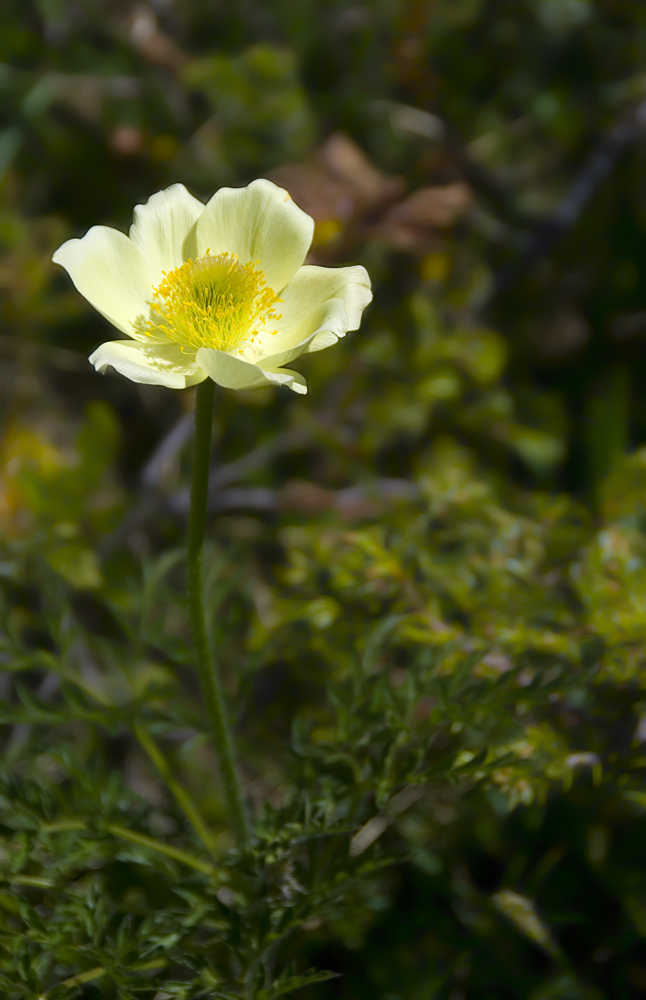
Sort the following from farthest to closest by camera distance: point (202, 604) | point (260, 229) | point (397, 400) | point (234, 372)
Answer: point (397, 400) → point (260, 229) → point (202, 604) → point (234, 372)

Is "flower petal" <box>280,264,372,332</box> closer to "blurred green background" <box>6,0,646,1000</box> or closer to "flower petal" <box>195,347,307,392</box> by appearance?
"flower petal" <box>195,347,307,392</box>

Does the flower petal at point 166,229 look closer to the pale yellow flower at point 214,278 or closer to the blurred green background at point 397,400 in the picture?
the pale yellow flower at point 214,278

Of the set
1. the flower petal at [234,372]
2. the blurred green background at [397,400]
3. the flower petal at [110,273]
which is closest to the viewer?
the flower petal at [234,372]

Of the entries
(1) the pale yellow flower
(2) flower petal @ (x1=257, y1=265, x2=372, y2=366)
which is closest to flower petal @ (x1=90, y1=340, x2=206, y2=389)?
(1) the pale yellow flower

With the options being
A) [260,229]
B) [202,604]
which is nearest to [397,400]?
[260,229]

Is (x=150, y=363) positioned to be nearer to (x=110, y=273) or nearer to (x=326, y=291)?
(x=110, y=273)

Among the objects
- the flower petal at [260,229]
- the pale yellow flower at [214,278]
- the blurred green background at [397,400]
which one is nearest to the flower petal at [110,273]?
the pale yellow flower at [214,278]

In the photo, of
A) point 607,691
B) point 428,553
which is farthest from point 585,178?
point 607,691
